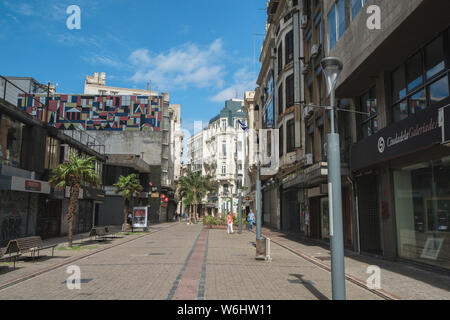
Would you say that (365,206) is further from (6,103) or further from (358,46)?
(6,103)

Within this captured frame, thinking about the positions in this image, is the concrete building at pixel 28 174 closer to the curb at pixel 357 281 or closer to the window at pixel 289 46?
the curb at pixel 357 281

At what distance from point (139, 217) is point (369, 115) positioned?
72.2ft

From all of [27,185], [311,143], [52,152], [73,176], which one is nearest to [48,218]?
[52,152]

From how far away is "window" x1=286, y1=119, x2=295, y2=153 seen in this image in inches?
1086

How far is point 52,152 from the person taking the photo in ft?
76.8

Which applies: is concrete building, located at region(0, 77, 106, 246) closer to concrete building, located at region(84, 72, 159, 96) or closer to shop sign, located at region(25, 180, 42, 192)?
shop sign, located at region(25, 180, 42, 192)

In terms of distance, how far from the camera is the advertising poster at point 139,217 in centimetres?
3109

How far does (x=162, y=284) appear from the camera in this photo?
9062 mm

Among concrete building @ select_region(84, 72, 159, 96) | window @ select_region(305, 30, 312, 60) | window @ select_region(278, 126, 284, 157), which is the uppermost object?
concrete building @ select_region(84, 72, 159, 96)

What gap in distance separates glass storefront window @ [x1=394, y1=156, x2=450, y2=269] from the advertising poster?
22.5 meters

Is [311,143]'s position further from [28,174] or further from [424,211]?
[28,174]

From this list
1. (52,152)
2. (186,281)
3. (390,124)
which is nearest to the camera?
(186,281)

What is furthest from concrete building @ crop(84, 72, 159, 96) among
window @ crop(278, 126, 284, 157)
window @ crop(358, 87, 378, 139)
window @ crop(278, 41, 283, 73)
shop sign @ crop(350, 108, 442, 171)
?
shop sign @ crop(350, 108, 442, 171)
